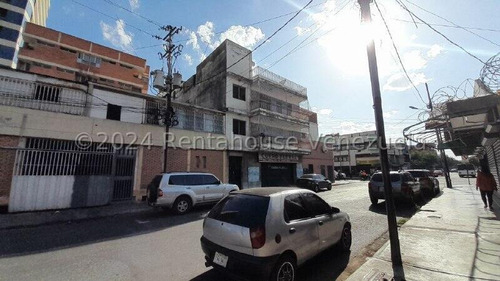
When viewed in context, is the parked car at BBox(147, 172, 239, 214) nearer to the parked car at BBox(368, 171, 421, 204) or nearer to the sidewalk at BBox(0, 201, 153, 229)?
the sidewalk at BBox(0, 201, 153, 229)

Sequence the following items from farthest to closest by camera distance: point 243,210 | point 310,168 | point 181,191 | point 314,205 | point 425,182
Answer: point 310,168, point 425,182, point 181,191, point 314,205, point 243,210

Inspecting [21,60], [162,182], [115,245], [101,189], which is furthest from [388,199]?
[21,60]

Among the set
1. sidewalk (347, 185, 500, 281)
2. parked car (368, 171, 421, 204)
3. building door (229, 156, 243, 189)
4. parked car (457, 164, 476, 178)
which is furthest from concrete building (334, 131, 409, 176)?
sidewalk (347, 185, 500, 281)

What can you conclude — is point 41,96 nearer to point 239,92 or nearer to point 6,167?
point 6,167

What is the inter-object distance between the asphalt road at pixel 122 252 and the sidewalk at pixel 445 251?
0.64m

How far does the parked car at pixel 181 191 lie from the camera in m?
9.74

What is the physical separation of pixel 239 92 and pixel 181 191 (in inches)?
512

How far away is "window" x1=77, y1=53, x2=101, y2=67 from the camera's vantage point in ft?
109

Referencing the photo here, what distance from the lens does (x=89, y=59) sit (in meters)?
34.2

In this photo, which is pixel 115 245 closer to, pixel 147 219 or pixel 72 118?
pixel 147 219

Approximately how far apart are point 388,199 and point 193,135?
45.9 feet

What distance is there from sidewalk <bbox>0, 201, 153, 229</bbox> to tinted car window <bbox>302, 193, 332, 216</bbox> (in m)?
9.47

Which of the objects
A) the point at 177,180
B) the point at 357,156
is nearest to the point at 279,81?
the point at 177,180

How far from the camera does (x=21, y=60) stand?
98.4 feet
